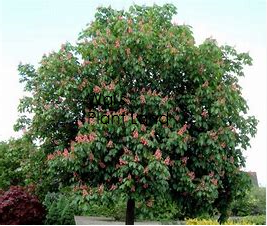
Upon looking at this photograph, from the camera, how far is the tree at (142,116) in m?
9.70

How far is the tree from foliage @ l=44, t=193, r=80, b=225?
17.3 feet

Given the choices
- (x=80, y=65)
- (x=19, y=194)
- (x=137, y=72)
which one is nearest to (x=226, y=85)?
(x=137, y=72)

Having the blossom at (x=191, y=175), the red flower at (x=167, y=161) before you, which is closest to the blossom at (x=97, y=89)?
the red flower at (x=167, y=161)

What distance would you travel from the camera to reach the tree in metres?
9.70

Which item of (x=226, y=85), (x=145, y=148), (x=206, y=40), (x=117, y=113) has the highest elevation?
(x=206, y=40)

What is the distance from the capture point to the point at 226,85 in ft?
35.7

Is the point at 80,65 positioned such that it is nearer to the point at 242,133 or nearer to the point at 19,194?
the point at 242,133

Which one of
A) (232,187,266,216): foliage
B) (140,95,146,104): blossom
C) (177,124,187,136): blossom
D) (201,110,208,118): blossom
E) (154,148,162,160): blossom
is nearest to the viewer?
(154,148,162,160): blossom

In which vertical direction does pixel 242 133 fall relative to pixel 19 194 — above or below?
above

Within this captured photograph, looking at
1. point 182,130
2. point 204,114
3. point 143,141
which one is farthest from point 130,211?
point 204,114

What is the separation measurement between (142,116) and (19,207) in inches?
247

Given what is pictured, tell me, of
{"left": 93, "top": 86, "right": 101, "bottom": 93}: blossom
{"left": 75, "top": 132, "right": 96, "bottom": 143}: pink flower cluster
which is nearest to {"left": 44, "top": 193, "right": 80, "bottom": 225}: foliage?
{"left": 93, "top": 86, "right": 101, "bottom": 93}: blossom

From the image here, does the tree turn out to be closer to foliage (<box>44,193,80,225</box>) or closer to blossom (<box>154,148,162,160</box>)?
blossom (<box>154,148,162,160</box>)

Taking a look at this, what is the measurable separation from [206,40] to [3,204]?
27.3 feet
